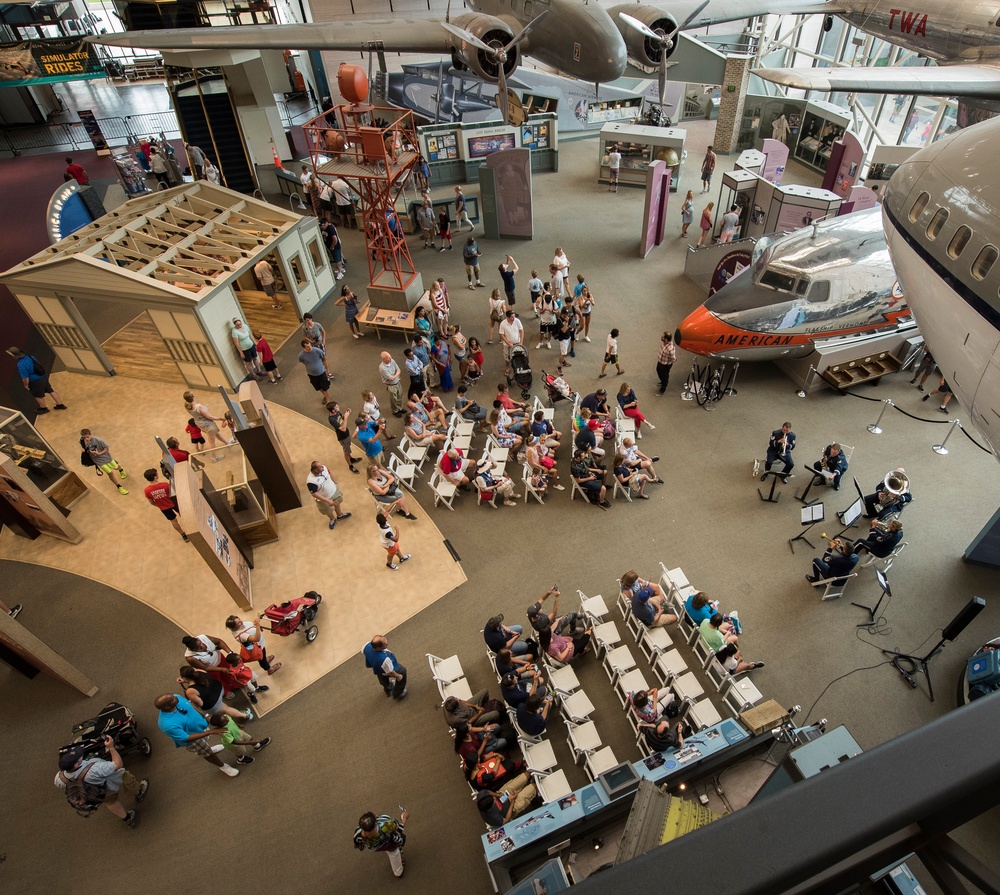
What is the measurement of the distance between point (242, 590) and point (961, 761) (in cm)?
1013

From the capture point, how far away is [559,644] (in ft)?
27.5

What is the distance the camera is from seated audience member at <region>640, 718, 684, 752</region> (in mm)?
7344

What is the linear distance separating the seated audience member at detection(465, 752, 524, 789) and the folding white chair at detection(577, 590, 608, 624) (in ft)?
7.50

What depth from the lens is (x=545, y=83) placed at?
25.5 meters

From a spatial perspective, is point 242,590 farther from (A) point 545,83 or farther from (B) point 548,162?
(A) point 545,83

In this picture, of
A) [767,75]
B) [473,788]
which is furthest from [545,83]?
[473,788]

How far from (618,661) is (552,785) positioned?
6.21 ft

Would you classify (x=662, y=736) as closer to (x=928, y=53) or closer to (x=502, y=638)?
(x=502, y=638)

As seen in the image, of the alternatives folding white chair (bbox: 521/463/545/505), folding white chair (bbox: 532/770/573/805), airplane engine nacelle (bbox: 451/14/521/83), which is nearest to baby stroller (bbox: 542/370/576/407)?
folding white chair (bbox: 521/463/545/505)

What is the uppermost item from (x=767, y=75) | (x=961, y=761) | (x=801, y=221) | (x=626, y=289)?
(x=961, y=761)

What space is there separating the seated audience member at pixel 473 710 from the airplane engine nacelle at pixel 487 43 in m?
16.3

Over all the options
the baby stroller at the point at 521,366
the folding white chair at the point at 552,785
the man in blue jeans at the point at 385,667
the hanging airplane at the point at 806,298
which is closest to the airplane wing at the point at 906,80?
the hanging airplane at the point at 806,298

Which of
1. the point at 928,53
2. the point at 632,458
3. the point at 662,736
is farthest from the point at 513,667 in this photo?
the point at 928,53

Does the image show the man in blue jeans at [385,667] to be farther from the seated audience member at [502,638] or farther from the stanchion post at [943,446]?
the stanchion post at [943,446]
